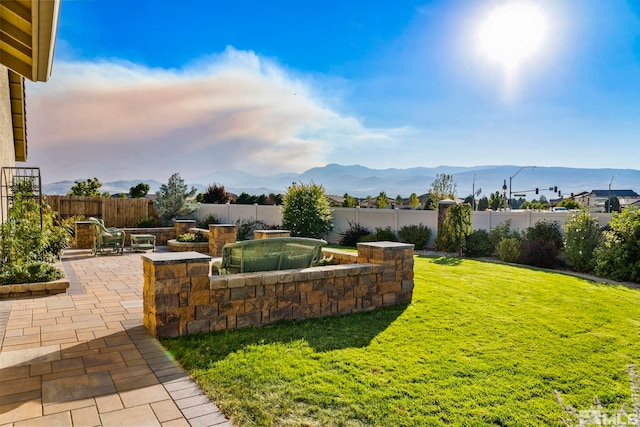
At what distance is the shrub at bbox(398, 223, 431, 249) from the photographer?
577 inches

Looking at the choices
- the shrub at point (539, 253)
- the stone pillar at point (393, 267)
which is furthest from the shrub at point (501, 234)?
the stone pillar at point (393, 267)

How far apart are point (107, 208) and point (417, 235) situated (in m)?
13.1

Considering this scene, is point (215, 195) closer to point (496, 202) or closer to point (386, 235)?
point (386, 235)

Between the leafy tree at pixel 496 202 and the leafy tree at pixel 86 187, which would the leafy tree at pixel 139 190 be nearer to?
the leafy tree at pixel 86 187

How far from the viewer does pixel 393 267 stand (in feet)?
19.6

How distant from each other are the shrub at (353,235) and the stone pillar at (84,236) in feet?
29.4

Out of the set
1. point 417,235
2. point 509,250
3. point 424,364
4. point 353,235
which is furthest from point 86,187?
point 424,364

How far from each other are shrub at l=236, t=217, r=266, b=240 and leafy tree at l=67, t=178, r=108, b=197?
46.8 feet

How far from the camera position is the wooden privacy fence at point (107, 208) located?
17.0 metres

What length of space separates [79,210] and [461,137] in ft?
126

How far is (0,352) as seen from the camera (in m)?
3.99

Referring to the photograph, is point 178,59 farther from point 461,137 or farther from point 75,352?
point 461,137

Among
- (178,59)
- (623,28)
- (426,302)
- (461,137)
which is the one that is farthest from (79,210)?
(461,137)

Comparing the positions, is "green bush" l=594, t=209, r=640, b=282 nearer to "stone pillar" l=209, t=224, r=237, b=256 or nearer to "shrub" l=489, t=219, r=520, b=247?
"shrub" l=489, t=219, r=520, b=247
